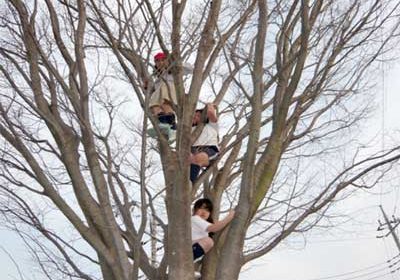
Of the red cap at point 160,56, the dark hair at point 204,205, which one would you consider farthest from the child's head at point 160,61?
the dark hair at point 204,205

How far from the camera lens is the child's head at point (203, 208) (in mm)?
3405

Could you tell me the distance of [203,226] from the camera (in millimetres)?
3236

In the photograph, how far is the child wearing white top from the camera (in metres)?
3.02

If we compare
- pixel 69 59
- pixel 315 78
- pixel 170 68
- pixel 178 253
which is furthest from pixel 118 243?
pixel 315 78

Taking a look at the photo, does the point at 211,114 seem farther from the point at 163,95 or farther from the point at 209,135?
the point at 163,95

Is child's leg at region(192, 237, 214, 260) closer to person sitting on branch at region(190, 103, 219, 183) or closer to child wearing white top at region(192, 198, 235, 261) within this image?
child wearing white top at region(192, 198, 235, 261)

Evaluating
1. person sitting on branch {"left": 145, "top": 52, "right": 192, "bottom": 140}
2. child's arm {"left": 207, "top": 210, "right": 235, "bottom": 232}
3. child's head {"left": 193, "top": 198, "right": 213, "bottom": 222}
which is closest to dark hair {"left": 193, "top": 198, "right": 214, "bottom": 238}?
child's head {"left": 193, "top": 198, "right": 213, "bottom": 222}

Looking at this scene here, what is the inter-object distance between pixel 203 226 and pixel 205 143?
893 mm

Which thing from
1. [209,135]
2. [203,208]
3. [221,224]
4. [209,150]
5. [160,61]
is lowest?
[221,224]

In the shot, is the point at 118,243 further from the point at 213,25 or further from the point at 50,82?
the point at 213,25

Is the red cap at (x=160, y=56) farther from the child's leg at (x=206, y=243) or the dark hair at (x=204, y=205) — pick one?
the child's leg at (x=206, y=243)

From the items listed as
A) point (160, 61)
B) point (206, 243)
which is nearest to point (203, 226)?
point (206, 243)

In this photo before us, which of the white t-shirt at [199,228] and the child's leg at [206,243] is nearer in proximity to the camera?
the child's leg at [206,243]

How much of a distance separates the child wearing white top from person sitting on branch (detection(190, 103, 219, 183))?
209 millimetres
